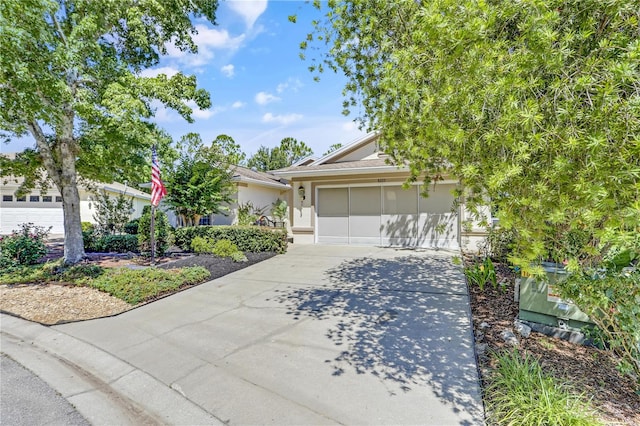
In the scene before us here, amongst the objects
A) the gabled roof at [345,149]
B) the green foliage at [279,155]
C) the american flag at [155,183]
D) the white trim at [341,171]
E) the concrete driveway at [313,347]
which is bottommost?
the concrete driveway at [313,347]

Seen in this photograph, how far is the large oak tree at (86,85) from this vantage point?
6742 mm

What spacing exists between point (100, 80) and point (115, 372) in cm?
776

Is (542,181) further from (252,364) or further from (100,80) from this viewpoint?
(100,80)

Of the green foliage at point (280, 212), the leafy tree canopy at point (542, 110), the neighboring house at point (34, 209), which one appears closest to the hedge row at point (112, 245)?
the green foliage at point (280, 212)

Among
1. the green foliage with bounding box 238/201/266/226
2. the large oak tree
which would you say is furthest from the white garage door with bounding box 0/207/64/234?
the green foliage with bounding box 238/201/266/226

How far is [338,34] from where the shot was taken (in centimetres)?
588

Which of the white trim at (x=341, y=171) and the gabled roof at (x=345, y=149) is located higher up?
the gabled roof at (x=345, y=149)

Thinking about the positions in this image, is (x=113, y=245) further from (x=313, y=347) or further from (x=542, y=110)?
(x=542, y=110)

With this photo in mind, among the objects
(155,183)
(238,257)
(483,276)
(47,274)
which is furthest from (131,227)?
(483,276)

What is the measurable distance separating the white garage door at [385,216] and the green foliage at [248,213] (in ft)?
11.3

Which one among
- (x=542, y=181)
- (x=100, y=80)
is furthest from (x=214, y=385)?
(x=100, y=80)

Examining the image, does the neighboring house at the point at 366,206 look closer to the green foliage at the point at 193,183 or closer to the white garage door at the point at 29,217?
the green foliage at the point at 193,183

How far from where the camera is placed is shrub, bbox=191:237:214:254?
10625mm

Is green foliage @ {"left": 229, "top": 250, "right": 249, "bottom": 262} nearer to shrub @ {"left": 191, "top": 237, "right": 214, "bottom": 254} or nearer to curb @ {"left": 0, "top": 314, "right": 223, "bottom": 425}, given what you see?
shrub @ {"left": 191, "top": 237, "right": 214, "bottom": 254}
